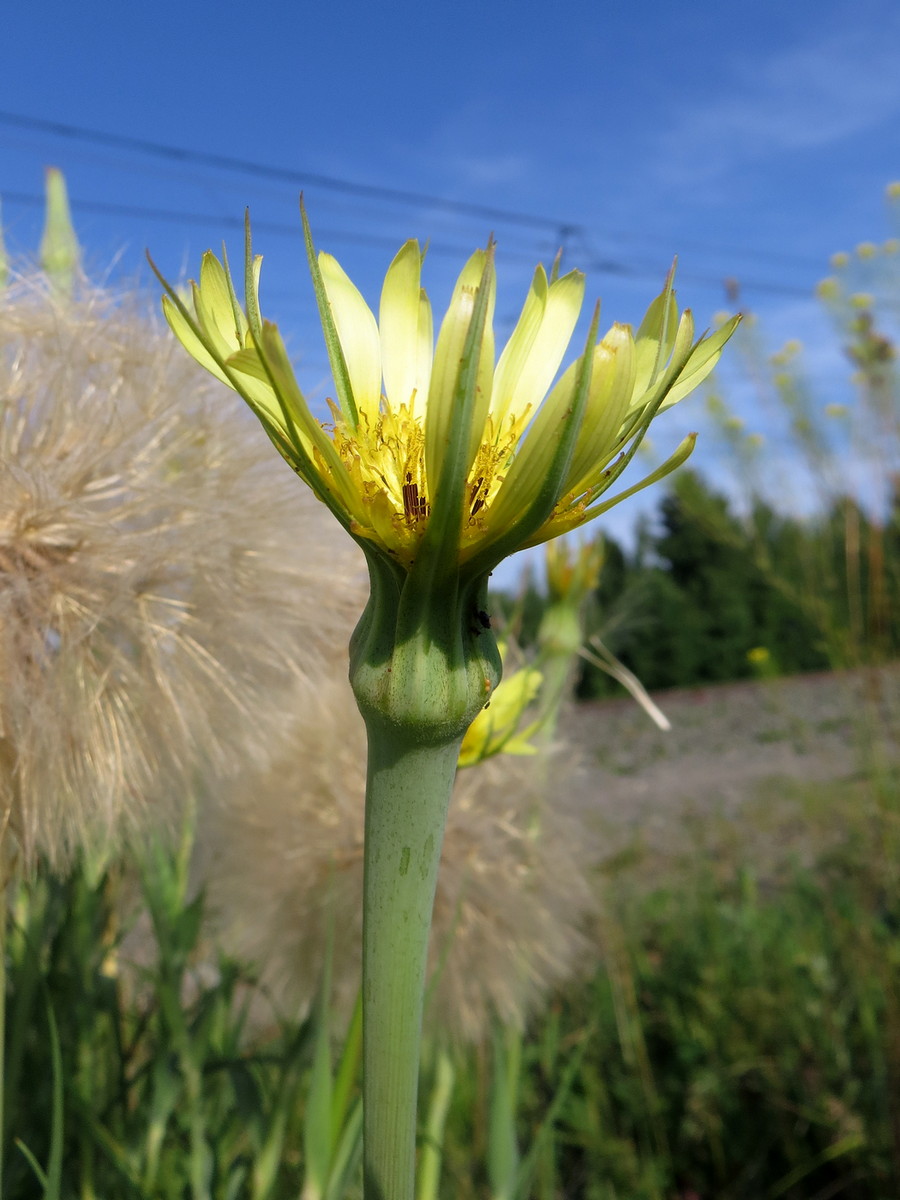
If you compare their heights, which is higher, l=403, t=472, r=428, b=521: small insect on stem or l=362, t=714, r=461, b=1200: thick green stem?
l=403, t=472, r=428, b=521: small insect on stem

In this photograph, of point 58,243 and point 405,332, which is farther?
point 58,243

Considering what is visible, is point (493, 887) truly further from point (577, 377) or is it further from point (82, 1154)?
point (577, 377)

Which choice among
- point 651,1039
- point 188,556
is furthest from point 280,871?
point 651,1039

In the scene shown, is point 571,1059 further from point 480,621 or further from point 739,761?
point 739,761

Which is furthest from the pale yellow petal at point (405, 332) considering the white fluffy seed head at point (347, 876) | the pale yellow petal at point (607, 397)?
the white fluffy seed head at point (347, 876)

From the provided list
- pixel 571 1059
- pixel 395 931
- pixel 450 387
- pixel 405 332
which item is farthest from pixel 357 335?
pixel 571 1059

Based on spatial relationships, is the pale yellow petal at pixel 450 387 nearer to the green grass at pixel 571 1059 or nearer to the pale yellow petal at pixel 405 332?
the pale yellow petal at pixel 405 332

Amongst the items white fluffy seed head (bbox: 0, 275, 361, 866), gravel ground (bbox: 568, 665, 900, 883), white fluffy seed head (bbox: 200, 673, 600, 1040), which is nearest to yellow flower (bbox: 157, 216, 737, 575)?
white fluffy seed head (bbox: 0, 275, 361, 866)

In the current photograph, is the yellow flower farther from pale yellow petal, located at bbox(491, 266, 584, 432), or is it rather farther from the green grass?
the green grass
